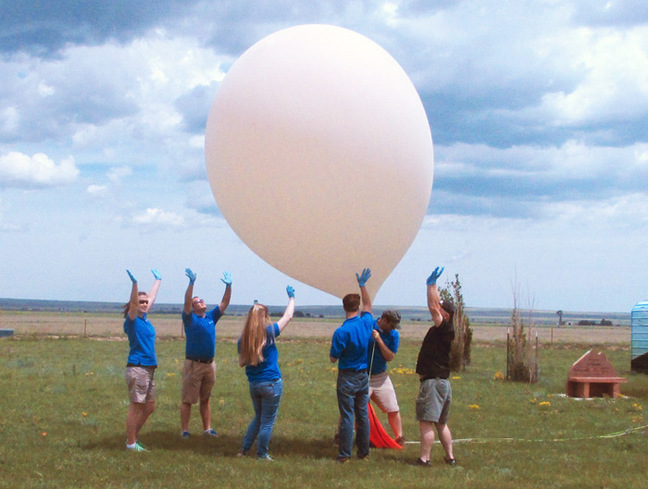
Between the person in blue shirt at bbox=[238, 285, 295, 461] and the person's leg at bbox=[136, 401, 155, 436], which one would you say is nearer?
the person in blue shirt at bbox=[238, 285, 295, 461]

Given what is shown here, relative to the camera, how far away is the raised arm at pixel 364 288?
6.03 meters

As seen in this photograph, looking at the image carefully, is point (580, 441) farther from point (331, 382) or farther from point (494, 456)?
point (331, 382)

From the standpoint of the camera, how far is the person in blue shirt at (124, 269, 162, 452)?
21.6 ft

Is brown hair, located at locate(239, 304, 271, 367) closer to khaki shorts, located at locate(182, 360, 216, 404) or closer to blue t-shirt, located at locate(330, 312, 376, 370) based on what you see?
blue t-shirt, located at locate(330, 312, 376, 370)

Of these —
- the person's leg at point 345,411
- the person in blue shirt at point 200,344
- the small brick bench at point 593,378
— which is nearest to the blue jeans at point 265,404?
the person's leg at point 345,411

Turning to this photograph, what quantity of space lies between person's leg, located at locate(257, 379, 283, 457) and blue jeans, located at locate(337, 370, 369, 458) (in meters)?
0.59

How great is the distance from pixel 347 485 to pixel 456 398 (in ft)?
21.1

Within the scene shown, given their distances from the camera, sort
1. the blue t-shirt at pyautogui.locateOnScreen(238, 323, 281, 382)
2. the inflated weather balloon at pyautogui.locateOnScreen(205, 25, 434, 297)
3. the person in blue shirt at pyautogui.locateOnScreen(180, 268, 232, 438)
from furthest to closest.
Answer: the person in blue shirt at pyautogui.locateOnScreen(180, 268, 232, 438), the blue t-shirt at pyautogui.locateOnScreen(238, 323, 281, 382), the inflated weather balloon at pyautogui.locateOnScreen(205, 25, 434, 297)

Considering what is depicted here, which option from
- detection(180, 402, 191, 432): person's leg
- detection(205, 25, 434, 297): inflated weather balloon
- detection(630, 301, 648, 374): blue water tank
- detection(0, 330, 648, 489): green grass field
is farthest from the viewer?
detection(630, 301, 648, 374): blue water tank

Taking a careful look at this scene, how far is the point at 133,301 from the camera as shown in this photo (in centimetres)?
649

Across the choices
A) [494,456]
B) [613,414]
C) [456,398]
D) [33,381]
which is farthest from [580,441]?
[33,381]

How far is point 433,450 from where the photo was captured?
7227mm

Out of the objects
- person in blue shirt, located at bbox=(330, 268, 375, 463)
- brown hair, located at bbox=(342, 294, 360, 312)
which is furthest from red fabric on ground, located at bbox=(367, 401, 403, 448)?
brown hair, located at bbox=(342, 294, 360, 312)

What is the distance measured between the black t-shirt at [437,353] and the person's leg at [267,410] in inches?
53.3
